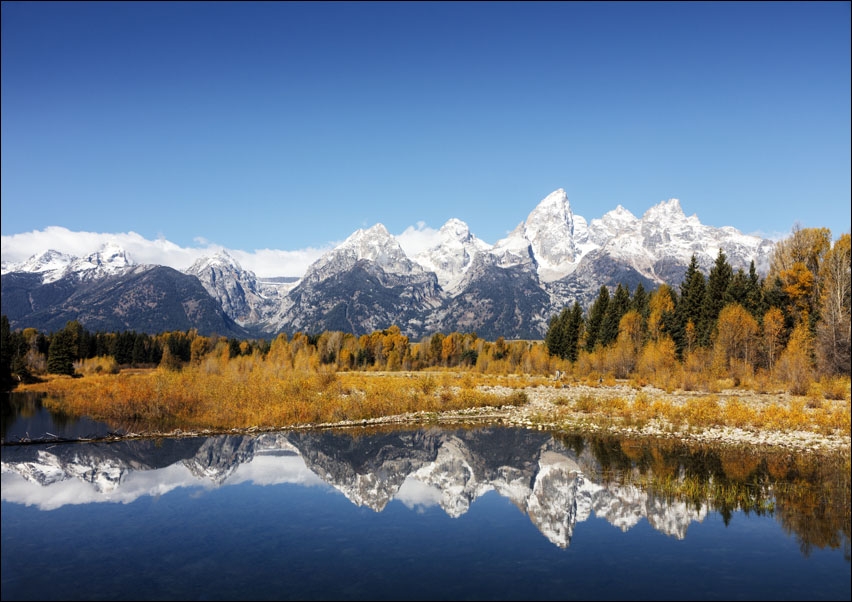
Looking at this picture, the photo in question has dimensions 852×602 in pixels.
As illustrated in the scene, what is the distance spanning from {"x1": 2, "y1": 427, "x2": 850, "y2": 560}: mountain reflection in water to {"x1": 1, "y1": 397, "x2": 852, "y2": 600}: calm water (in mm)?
139

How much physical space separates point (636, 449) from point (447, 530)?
18.3 metres

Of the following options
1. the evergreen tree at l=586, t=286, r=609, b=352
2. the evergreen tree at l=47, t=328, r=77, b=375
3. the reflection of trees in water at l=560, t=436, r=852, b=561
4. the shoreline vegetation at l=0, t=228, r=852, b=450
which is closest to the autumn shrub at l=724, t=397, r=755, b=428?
the shoreline vegetation at l=0, t=228, r=852, b=450

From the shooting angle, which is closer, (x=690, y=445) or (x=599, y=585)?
(x=599, y=585)

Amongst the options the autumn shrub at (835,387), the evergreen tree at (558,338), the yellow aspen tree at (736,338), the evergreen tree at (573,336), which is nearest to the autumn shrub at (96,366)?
the evergreen tree at (558,338)

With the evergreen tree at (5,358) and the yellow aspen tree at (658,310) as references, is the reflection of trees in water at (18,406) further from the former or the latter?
the yellow aspen tree at (658,310)

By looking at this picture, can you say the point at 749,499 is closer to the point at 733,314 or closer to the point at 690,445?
the point at 690,445

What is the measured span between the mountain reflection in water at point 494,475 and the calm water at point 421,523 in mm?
139

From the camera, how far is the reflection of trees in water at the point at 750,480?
20.3m

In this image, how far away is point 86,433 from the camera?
40.2 meters

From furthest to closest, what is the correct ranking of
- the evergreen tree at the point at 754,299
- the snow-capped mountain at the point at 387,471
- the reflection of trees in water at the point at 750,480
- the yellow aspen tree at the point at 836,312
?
the evergreen tree at the point at 754,299 < the yellow aspen tree at the point at 836,312 < the snow-capped mountain at the point at 387,471 < the reflection of trees in water at the point at 750,480

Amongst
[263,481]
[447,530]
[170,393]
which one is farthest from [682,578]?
[170,393]

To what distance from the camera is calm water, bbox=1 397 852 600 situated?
51.3ft

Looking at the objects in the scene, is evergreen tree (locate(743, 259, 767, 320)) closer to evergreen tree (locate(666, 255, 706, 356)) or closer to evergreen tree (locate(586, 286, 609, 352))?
evergreen tree (locate(666, 255, 706, 356))

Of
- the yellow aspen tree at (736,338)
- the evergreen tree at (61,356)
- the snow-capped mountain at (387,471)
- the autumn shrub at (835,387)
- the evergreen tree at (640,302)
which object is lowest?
the evergreen tree at (61,356)
